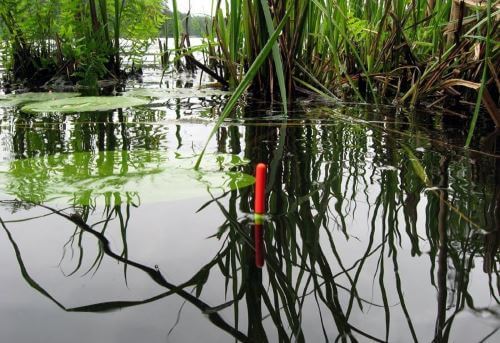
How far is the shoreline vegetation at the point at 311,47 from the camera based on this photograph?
1.74 meters

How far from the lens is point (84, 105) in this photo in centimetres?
202

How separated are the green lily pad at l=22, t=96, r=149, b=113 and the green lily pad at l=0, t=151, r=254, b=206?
0.77m

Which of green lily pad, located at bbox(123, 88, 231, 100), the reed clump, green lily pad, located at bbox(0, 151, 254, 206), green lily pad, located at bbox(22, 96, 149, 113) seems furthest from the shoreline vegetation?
green lily pad, located at bbox(22, 96, 149, 113)

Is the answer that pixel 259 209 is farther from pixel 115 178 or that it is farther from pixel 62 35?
pixel 62 35

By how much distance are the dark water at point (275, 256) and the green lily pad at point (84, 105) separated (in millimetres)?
720

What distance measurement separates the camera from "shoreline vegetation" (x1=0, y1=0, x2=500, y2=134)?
1742mm

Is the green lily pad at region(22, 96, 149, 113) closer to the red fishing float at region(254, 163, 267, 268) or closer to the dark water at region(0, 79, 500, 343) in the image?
the dark water at region(0, 79, 500, 343)

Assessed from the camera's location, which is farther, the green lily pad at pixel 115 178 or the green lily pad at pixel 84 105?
the green lily pad at pixel 84 105

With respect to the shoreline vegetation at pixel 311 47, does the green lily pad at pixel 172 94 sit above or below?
below

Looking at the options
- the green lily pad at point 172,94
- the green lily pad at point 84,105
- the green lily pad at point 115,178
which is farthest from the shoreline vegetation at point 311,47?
the green lily pad at point 84,105

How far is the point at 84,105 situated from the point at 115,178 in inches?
43.2

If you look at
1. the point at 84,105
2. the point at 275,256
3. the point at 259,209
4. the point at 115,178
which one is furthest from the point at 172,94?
the point at 275,256

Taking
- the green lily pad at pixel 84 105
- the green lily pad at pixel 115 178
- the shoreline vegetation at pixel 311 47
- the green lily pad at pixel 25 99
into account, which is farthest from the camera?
the green lily pad at pixel 25 99

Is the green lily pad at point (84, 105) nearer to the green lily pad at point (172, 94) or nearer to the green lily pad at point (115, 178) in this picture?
the green lily pad at point (172, 94)
